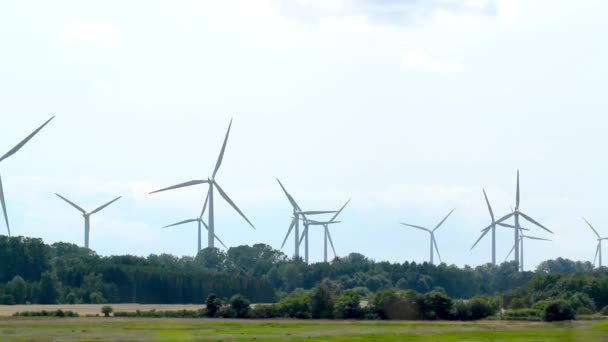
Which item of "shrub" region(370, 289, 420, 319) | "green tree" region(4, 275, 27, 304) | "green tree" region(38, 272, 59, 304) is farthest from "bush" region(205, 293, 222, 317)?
"green tree" region(38, 272, 59, 304)

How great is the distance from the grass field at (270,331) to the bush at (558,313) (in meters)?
7.98

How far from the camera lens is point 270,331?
298 feet

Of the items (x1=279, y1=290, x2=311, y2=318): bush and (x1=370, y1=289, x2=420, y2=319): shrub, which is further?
(x1=279, y1=290, x2=311, y2=318): bush

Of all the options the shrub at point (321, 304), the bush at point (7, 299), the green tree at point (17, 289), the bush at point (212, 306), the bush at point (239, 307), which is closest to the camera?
the bush at point (239, 307)

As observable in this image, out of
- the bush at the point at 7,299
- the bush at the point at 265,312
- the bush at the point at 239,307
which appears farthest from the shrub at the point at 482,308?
the bush at the point at 7,299

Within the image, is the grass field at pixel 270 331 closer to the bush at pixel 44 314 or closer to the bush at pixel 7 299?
the bush at pixel 44 314

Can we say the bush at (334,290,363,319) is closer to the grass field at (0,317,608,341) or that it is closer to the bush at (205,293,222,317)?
the bush at (205,293,222,317)

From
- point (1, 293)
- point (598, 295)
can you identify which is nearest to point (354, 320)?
point (598, 295)

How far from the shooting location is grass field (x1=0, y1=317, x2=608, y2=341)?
7875cm

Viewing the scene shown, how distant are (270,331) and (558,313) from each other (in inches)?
1510

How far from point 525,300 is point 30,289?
65.3 metres

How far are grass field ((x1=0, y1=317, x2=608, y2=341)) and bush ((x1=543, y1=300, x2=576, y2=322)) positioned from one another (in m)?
7.98

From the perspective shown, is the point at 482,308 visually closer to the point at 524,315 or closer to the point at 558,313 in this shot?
the point at 524,315

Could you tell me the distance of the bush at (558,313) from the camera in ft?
389
